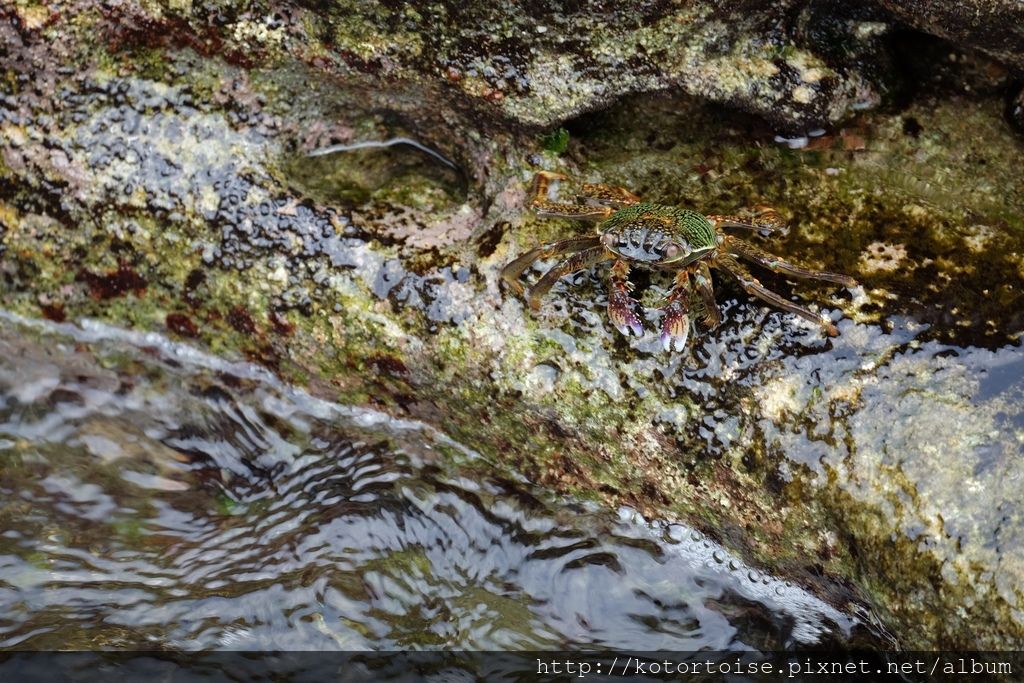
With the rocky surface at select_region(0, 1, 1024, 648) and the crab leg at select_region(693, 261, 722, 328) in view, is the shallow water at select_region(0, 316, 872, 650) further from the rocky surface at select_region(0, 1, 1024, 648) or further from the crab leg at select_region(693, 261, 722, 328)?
the crab leg at select_region(693, 261, 722, 328)

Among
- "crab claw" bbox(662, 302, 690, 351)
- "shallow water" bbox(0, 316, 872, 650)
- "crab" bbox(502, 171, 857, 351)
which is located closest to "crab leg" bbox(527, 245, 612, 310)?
"crab" bbox(502, 171, 857, 351)

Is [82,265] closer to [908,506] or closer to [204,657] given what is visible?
[204,657]

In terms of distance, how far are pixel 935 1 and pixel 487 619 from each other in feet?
7.58

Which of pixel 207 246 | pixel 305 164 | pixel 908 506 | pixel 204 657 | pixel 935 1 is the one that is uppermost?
pixel 935 1

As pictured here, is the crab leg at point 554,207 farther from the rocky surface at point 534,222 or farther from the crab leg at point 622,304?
the crab leg at point 622,304

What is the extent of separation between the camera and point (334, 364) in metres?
2.87

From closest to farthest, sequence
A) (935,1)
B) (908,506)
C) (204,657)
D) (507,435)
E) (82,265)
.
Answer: (908,506) < (935,1) < (204,657) < (507,435) < (82,265)

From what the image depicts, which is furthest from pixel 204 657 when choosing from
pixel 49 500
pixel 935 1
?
pixel 935 1

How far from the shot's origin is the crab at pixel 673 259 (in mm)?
2352

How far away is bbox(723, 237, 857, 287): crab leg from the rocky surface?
0.16 feet

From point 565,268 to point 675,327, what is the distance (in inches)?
15.4

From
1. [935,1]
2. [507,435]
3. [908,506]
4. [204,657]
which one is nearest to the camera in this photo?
[908,506]

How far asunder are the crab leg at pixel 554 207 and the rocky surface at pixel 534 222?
9cm

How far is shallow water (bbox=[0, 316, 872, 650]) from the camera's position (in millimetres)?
2604
